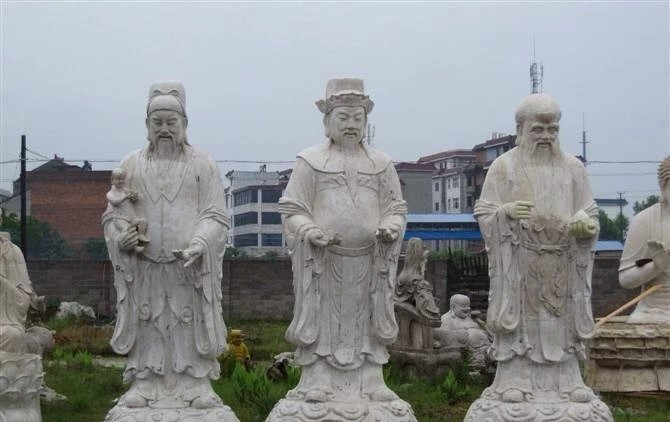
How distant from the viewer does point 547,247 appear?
880 centimetres

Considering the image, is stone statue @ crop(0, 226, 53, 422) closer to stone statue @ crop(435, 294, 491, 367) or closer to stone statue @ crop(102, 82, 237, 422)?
stone statue @ crop(102, 82, 237, 422)

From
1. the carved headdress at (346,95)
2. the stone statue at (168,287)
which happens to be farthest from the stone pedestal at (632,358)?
the stone statue at (168,287)

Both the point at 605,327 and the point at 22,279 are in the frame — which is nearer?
the point at 22,279

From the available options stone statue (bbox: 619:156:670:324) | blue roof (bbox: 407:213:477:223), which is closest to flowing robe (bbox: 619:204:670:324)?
stone statue (bbox: 619:156:670:324)

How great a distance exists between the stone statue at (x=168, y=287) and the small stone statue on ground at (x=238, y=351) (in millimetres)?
4439

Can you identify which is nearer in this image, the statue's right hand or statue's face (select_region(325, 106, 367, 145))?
the statue's right hand

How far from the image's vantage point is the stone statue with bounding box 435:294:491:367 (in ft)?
41.7

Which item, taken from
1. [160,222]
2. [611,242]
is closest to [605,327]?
[160,222]

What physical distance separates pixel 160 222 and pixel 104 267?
13.3 m

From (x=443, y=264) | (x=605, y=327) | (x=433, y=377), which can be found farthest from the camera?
(x=443, y=264)

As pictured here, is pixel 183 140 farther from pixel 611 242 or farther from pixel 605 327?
pixel 611 242

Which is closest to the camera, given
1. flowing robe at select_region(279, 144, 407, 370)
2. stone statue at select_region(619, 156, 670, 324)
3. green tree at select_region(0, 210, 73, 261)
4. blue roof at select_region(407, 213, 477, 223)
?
flowing robe at select_region(279, 144, 407, 370)

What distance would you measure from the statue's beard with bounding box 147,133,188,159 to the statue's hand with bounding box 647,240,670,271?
4.67 meters

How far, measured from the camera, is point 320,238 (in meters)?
8.45
